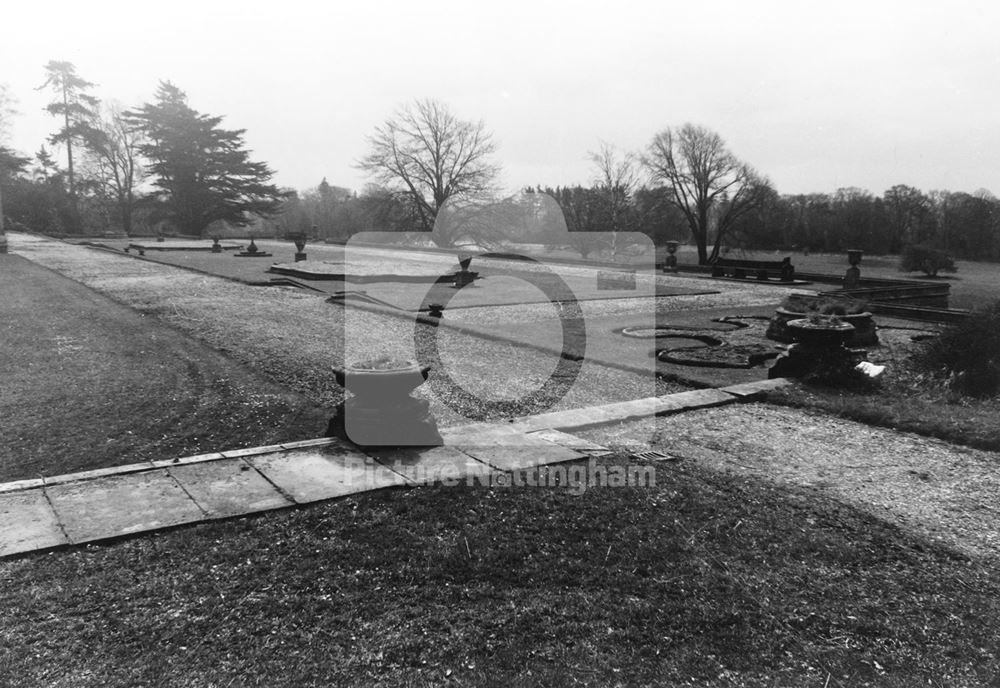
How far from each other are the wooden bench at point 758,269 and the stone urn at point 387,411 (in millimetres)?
20275

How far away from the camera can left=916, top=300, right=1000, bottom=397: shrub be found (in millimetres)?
7594

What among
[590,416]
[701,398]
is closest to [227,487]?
[590,416]

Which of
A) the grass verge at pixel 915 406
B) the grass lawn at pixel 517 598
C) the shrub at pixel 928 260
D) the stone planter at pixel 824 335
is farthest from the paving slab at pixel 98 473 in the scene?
the shrub at pixel 928 260

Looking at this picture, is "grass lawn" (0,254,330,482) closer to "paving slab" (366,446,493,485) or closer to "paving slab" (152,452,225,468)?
"paving slab" (152,452,225,468)

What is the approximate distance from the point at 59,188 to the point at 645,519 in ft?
185

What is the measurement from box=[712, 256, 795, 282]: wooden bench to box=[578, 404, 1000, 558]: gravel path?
17914mm

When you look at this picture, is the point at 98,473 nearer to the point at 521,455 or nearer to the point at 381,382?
the point at 381,382

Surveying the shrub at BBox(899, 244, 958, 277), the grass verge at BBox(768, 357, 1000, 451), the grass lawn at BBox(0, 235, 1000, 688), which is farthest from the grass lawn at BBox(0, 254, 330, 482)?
the shrub at BBox(899, 244, 958, 277)

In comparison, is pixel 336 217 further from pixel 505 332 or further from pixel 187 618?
pixel 187 618

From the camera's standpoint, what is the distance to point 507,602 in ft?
10.0

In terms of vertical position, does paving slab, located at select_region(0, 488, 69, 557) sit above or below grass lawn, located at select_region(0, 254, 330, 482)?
below

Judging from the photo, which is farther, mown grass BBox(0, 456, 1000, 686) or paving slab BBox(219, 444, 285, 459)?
paving slab BBox(219, 444, 285, 459)

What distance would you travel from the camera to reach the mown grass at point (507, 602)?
103 inches

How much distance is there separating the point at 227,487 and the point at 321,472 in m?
0.58
